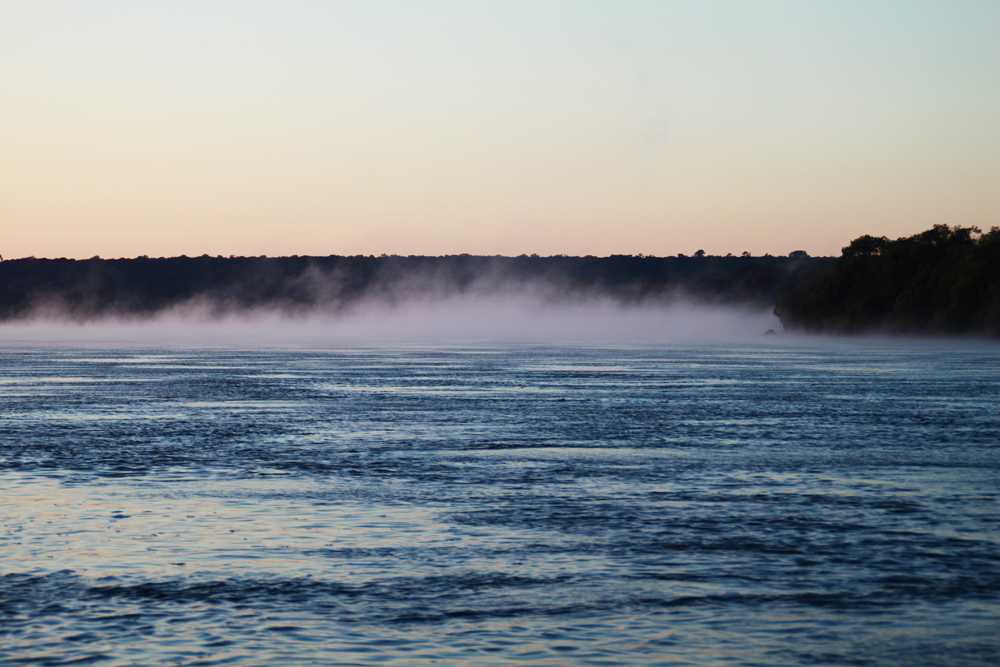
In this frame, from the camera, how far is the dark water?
534 inches

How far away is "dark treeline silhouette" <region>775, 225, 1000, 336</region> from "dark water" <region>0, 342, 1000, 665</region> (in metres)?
120

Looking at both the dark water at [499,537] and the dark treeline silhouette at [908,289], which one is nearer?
the dark water at [499,537]

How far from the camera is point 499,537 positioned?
18.9 metres

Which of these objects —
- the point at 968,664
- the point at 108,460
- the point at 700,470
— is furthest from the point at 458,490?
the point at 968,664

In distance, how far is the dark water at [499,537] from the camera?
1357cm

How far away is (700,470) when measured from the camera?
26.5 metres

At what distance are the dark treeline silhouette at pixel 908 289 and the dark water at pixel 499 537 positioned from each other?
120 metres

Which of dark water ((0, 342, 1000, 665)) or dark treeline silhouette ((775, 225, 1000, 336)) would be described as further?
dark treeline silhouette ((775, 225, 1000, 336))

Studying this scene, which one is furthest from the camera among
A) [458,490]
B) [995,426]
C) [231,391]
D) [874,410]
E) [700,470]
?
[231,391]

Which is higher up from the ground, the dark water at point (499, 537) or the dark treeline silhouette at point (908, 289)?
the dark treeline silhouette at point (908, 289)

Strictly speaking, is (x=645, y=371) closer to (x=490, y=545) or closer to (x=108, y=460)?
(x=108, y=460)

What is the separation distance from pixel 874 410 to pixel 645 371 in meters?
28.8

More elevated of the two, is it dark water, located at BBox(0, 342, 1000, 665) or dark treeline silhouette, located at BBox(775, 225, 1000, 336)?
dark treeline silhouette, located at BBox(775, 225, 1000, 336)

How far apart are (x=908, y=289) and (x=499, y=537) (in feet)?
503
